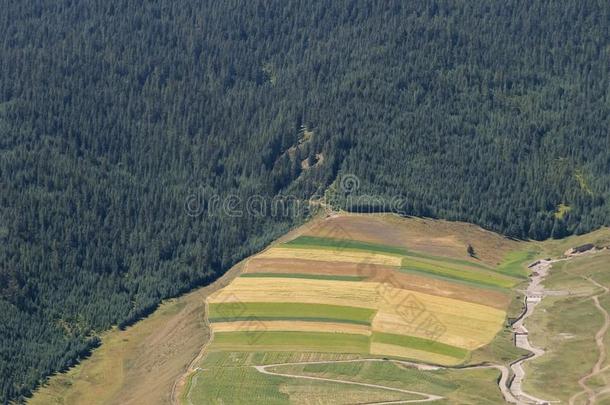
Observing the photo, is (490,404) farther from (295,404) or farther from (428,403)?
(295,404)

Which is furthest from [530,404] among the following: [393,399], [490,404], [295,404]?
[295,404]

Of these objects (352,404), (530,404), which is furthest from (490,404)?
(352,404)

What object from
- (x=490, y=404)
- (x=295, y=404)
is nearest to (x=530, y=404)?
(x=490, y=404)

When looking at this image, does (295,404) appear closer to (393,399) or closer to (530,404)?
(393,399)

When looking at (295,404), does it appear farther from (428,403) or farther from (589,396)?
(589,396)

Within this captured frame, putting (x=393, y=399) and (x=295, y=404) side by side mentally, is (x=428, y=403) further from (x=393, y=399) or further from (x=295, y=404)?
(x=295, y=404)

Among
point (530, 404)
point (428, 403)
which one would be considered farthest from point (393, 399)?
point (530, 404)
